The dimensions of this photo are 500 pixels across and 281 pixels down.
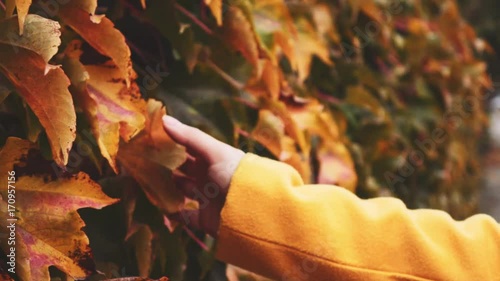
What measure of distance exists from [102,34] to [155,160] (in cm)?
17

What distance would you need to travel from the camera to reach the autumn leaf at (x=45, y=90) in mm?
667

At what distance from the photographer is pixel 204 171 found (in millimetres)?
951

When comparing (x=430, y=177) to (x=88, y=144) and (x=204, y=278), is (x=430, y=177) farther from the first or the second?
(x=88, y=144)

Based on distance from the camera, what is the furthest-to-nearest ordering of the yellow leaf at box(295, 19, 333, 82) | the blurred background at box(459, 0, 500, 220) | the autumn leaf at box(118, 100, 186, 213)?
the blurred background at box(459, 0, 500, 220)
the yellow leaf at box(295, 19, 333, 82)
the autumn leaf at box(118, 100, 186, 213)

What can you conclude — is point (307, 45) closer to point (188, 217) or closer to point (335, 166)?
point (335, 166)

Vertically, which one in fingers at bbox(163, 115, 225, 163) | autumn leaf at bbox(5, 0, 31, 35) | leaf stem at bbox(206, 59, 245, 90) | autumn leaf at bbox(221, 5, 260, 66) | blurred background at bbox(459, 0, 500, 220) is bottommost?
blurred background at bbox(459, 0, 500, 220)

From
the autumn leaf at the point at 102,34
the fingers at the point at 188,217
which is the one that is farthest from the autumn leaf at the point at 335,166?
the autumn leaf at the point at 102,34

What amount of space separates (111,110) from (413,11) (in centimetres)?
157

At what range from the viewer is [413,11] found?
2.19 meters

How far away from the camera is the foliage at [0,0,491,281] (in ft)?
2.30

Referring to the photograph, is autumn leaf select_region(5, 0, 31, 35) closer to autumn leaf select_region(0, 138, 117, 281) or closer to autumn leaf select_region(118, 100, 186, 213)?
autumn leaf select_region(0, 138, 117, 281)

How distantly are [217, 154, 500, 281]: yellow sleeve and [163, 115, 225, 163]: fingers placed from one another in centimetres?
4

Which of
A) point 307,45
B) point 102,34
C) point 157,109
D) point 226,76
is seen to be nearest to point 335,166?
point 307,45

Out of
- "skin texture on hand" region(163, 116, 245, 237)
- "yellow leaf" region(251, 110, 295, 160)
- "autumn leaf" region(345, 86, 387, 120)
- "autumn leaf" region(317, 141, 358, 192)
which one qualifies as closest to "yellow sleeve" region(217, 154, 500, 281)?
"skin texture on hand" region(163, 116, 245, 237)
